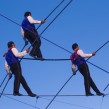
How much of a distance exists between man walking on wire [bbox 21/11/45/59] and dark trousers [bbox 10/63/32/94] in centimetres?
100

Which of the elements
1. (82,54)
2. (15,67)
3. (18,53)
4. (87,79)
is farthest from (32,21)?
(87,79)

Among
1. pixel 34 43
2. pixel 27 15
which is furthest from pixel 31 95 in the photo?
pixel 27 15

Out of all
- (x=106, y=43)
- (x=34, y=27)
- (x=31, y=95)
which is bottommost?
(x=31, y=95)

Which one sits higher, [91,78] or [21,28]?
[21,28]

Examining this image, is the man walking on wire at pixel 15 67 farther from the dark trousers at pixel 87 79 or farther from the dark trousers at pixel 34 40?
the dark trousers at pixel 87 79

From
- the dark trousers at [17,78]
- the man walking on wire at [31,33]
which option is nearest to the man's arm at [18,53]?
the dark trousers at [17,78]

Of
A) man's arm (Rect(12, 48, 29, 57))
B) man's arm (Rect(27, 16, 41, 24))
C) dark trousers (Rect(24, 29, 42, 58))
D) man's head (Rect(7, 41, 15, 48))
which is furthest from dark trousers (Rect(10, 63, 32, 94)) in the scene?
man's arm (Rect(27, 16, 41, 24))

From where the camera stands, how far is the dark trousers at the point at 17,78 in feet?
49.5

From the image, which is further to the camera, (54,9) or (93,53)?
(93,53)

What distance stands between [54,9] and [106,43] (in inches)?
85.4

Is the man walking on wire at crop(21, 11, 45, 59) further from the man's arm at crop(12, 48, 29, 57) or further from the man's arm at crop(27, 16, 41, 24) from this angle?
the man's arm at crop(12, 48, 29, 57)

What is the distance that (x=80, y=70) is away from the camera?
16.3 meters

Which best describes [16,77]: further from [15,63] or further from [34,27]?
[34,27]

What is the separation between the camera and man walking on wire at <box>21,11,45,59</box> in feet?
52.1
